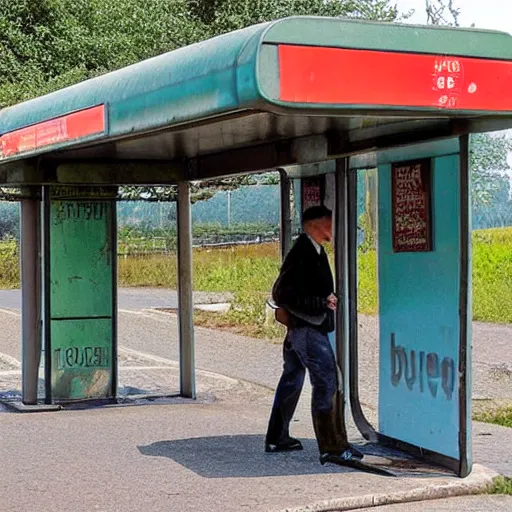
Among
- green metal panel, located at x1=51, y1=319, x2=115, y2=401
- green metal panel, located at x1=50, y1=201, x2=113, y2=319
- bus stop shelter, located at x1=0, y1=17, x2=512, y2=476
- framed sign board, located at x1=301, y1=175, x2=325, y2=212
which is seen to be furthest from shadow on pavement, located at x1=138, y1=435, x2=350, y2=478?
green metal panel, located at x1=50, y1=201, x2=113, y2=319

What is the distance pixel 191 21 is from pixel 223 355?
33.5 ft

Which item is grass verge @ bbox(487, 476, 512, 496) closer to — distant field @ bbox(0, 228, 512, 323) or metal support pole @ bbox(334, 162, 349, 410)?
metal support pole @ bbox(334, 162, 349, 410)

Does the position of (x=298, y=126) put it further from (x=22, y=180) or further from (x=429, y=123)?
(x=22, y=180)

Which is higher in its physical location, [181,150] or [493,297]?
[181,150]

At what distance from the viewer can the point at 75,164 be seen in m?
10.9

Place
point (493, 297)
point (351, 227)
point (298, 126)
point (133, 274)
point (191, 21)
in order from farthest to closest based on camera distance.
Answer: point (191, 21) → point (493, 297) → point (133, 274) → point (351, 227) → point (298, 126)

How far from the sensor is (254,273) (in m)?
19.9

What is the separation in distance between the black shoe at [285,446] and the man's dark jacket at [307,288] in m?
0.94

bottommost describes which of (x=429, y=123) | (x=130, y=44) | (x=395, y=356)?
(x=395, y=356)

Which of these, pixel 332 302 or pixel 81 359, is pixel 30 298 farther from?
pixel 332 302

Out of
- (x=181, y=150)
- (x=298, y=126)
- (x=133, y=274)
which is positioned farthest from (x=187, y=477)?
(x=133, y=274)

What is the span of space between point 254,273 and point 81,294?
8.56m

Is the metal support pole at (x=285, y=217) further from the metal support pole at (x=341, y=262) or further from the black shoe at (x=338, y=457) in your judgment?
the black shoe at (x=338, y=457)

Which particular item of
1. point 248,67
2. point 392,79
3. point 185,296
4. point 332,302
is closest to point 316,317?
point 332,302
